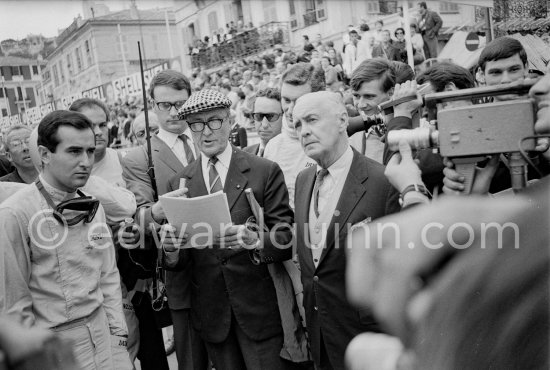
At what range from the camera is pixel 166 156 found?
3592 mm

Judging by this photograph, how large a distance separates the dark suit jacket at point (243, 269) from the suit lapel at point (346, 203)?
40 cm

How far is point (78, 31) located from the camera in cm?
4412

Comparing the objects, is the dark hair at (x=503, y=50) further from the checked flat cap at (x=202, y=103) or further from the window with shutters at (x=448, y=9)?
the window with shutters at (x=448, y=9)

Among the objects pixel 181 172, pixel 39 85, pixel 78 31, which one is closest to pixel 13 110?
pixel 39 85

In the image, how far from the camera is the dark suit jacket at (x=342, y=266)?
8.31ft

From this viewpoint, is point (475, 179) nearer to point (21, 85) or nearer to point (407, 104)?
point (407, 104)

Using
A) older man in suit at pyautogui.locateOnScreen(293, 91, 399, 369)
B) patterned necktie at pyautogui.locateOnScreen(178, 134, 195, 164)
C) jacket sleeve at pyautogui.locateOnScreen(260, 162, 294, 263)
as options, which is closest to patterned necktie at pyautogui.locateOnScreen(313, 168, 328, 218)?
older man in suit at pyautogui.locateOnScreen(293, 91, 399, 369)

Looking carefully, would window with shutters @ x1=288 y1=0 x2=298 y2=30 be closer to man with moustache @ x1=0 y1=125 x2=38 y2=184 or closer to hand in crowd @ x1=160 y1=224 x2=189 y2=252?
man with moustache @ x1=0 y1=125 x2=38 y2=184

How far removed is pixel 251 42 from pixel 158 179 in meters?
22.8

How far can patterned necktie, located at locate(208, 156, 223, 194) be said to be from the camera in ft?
10.1

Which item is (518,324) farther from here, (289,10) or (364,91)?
(289,10)

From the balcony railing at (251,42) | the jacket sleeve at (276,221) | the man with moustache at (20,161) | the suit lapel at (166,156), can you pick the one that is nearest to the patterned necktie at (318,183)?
the jacket sleeve at (276,221)

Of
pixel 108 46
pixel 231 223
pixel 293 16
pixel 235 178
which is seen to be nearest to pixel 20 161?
pixel 235 178

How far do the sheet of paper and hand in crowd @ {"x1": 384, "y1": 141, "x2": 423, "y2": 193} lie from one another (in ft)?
3.13
